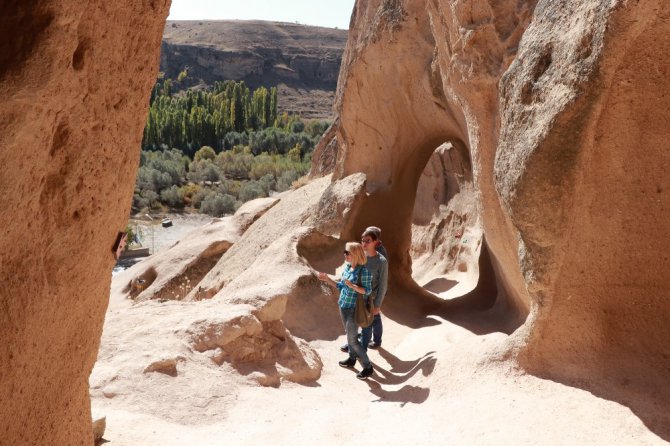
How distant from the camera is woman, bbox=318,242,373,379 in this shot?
581 cm

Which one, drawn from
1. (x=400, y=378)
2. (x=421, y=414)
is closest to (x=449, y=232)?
(x=400, y=378)

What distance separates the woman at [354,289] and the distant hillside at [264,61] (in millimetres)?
51935

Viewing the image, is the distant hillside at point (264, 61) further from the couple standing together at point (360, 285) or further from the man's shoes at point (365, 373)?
the man's shoes at point (365, 373)

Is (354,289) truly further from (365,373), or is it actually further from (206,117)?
(206,117)

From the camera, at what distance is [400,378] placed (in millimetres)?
5891

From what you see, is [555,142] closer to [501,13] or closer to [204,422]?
[501,13]

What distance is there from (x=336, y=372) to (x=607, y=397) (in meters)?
2.64

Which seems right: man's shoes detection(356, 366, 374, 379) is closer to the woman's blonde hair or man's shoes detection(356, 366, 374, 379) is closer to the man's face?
the woman's blonde hair

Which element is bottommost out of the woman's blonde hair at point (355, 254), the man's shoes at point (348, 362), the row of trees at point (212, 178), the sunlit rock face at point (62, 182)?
the row of trees at point (212, 178)

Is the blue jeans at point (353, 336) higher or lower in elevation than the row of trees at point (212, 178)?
higher

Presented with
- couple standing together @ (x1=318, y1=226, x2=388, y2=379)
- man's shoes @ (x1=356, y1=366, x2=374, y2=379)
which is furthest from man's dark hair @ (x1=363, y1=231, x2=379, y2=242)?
man's shoes @ (x1=356, y1=366, x2=374, y2=379)

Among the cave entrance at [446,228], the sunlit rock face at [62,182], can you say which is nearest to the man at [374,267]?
the sunlit rock face at [62,182]

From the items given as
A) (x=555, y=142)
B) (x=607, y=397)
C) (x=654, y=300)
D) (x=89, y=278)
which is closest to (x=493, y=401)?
(x=607, y=397)

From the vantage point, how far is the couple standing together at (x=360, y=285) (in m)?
5.82
